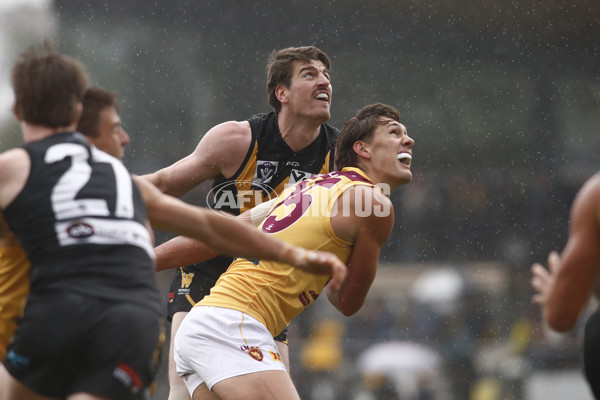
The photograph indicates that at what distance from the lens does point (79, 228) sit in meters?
2.21

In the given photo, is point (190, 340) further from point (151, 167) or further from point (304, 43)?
point (304, 43)

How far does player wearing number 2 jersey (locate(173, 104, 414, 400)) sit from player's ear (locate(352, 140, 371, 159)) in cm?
18

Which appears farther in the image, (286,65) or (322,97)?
(286,65)

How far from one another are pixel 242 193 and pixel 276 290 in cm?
131

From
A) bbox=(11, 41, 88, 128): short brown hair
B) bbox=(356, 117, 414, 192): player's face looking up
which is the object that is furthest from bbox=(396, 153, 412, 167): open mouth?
bbox=(11, 41, 88, 128): short brown hair

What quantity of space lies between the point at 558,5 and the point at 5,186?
44.0ft

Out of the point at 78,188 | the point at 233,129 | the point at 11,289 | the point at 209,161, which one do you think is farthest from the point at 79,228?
the point at 233,129

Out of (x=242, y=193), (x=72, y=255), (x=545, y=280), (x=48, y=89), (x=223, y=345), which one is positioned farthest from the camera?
(x=242, y=193)

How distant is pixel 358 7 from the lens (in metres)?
13.7

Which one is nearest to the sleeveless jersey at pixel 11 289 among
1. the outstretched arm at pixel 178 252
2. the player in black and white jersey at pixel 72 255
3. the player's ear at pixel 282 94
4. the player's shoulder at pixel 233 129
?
the player in black and white jersey at pixel 72 255

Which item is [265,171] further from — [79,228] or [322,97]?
[79,228]

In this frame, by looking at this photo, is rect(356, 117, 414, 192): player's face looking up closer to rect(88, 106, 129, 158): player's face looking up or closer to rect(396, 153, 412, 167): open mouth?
rect(396, 153, 412, 167): open mouth

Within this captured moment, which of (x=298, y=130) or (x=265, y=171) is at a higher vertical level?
(x=298, y=130)

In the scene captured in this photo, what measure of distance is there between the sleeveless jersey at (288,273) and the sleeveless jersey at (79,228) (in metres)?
1.00
